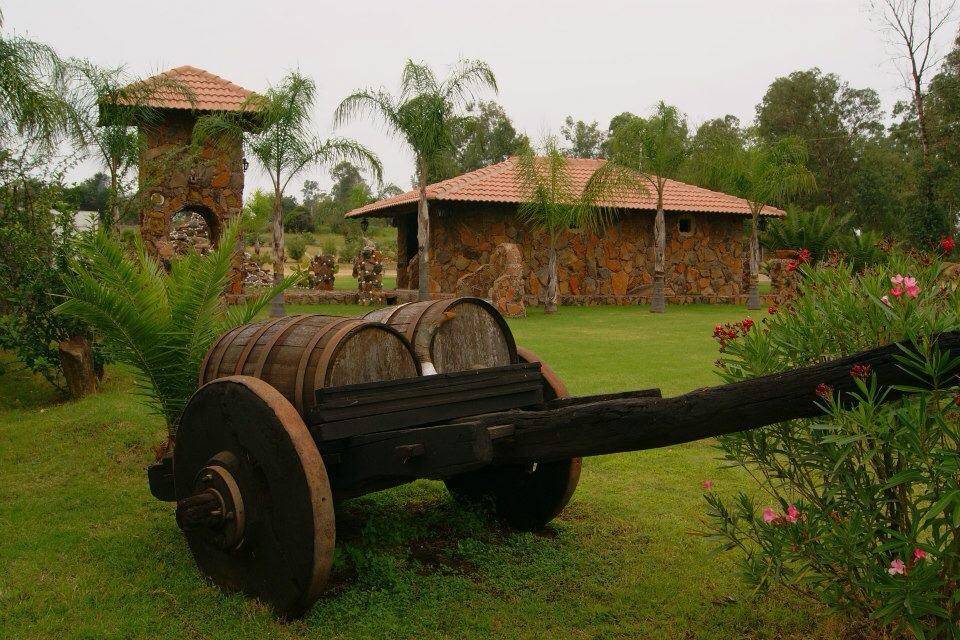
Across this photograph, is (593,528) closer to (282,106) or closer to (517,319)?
(517,319)

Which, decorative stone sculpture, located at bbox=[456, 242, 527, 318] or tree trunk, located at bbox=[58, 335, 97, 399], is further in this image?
decorative stone sculpture, located at bbox=[456, 242, 527, 318]

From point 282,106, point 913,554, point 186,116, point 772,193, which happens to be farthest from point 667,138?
point 913,554

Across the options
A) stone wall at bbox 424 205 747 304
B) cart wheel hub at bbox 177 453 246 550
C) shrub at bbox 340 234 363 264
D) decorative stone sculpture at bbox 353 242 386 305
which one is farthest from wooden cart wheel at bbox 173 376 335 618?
shrub at bbox 340 234 363 264

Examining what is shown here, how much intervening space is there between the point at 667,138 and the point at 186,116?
11.7 meters

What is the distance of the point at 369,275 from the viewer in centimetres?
2047

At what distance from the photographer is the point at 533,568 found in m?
3.93

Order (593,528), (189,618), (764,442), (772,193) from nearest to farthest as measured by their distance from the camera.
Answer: (764,442) < (189,618) < (593,528) < (772,193)

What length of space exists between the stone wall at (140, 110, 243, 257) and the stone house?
485 cm

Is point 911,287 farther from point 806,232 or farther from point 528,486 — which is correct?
point 806,232

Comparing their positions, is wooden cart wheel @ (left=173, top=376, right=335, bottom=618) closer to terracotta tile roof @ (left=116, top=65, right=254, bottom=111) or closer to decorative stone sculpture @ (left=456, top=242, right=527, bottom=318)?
terracotta tile roof @ (left=116, top=65, right=254, bottom=111)

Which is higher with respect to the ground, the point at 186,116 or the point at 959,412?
the point at 186,116

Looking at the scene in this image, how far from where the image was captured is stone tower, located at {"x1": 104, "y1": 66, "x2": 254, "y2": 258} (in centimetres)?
1705

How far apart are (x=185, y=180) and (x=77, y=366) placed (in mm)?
10415

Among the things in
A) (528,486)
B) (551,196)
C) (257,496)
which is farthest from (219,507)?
(551,196)
